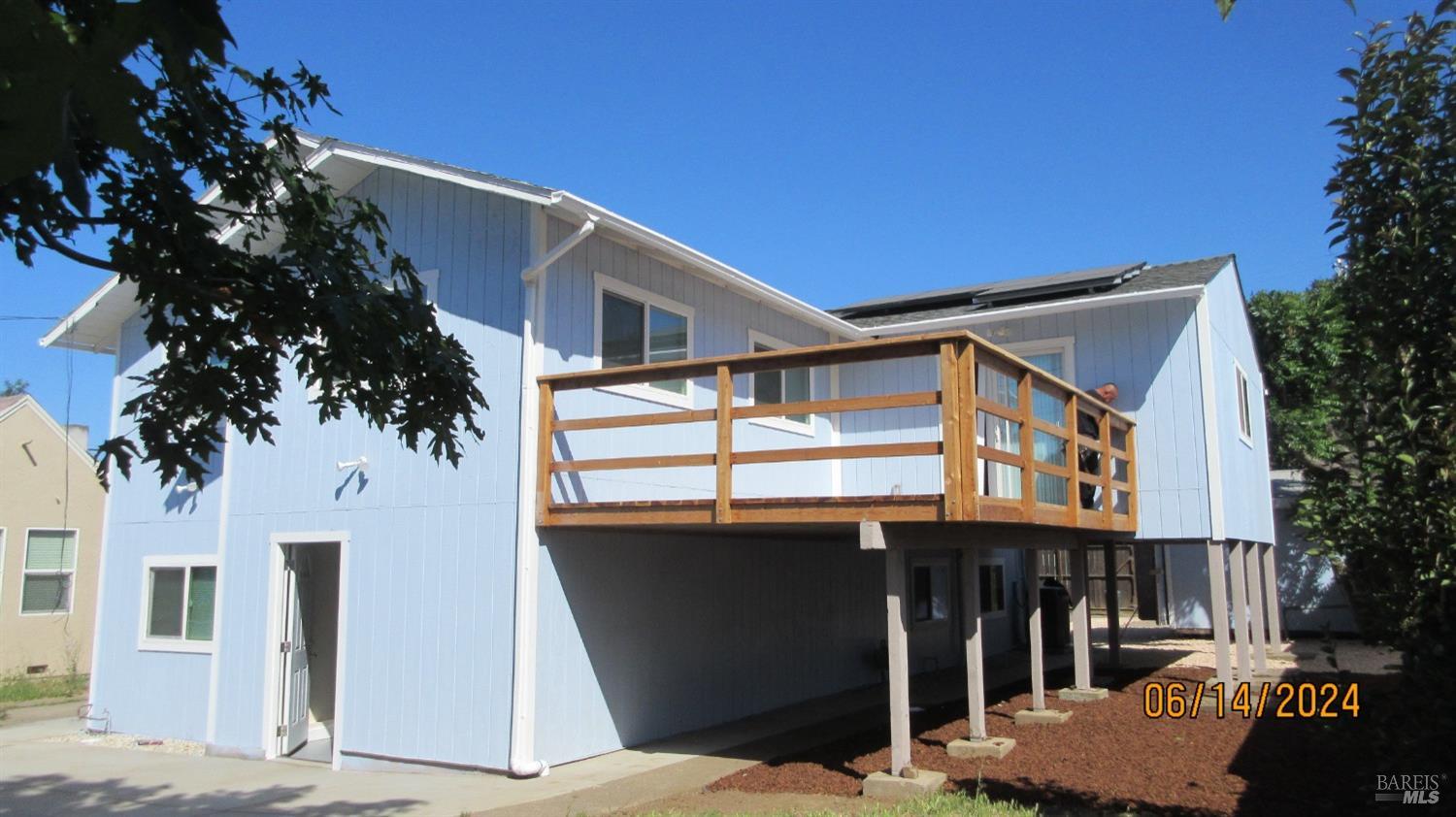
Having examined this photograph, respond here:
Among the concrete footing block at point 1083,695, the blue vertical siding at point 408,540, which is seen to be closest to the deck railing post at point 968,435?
the blue vertical siding at point 408,540

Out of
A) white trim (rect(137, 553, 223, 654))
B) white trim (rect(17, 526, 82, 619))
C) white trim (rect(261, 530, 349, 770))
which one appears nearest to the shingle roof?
white trim (rect(261, 530, 349, 770))

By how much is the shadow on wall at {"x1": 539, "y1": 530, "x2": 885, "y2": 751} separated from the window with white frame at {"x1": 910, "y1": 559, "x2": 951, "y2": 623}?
802 mm

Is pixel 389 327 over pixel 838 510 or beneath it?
over

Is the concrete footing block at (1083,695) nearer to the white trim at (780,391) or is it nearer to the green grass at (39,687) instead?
the white trim at (780,391)

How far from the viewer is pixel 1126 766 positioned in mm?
8195

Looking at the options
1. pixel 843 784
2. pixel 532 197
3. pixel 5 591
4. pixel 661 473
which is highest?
pixel 532 197

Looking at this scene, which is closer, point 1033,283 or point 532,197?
point 532,197

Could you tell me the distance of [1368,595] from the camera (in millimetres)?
3467

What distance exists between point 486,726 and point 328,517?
288 centimetres

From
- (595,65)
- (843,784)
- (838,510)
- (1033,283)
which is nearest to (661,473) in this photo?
(838,510)

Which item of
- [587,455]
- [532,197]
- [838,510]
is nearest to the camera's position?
[838,510]

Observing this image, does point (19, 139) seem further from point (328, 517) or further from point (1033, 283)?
point (1033, 283)

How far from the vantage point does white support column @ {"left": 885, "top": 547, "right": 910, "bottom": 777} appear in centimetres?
774

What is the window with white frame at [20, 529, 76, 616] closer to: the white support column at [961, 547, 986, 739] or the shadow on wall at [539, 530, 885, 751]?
the shadow on wall at [539, 530, 885, 751]
